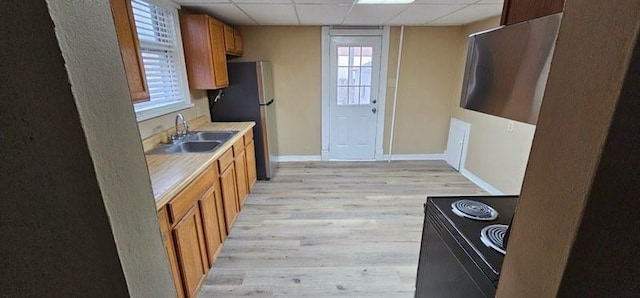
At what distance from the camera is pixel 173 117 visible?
2.70 metres

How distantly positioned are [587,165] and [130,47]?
2.07m

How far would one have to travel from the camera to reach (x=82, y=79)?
0.41m

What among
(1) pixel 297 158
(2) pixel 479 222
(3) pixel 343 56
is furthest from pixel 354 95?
(2) pixel 479 222

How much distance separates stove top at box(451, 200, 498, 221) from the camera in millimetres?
1171

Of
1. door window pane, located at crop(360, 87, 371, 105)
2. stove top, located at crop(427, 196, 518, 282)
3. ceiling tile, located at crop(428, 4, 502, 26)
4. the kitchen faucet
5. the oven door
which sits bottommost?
the oven door

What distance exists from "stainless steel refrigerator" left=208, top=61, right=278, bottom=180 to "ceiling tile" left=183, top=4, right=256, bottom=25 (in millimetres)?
524

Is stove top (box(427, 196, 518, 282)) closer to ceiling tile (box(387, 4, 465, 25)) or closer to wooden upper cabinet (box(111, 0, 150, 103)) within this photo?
wooden upper cabinet (box(111, 0, 150, 103))

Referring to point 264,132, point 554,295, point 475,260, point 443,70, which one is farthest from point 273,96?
point 554,295

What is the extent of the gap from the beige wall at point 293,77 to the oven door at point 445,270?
125 inches

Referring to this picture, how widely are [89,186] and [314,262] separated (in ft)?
6.35

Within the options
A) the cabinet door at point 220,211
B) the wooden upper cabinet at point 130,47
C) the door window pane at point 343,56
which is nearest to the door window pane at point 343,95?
the door window pane at point 343,56

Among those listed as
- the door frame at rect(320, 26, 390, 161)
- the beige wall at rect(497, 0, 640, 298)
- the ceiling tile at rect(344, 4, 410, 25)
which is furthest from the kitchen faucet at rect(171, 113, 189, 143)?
the beige wall at rect(497, 0, 640, 298)

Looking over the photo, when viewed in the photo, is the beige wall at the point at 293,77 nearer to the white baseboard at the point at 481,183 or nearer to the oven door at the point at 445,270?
the white baseboard at the point at 481,183

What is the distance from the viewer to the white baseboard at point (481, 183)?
3.36 meters
